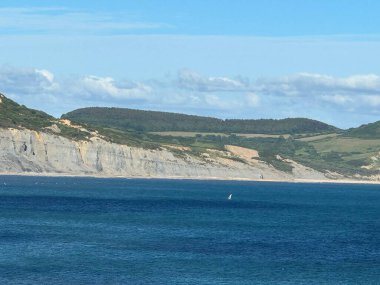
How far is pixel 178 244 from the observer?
101125 millimetres

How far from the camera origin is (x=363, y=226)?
5384 inches

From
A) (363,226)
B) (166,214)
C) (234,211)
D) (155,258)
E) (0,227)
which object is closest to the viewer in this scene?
(155,258)

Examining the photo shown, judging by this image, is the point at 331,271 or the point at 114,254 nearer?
the point at 331,271

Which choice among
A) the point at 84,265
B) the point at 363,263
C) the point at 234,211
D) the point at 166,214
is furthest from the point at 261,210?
the point at 84,265

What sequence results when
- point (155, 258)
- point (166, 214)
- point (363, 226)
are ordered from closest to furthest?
point (155, 258) < point (363, 226) < point (166, 214)

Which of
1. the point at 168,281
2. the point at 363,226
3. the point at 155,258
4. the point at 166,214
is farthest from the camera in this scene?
the point at 166,214

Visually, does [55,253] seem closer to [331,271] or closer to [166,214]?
[331,271]

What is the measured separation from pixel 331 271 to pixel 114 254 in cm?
2127

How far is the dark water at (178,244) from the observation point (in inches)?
3140

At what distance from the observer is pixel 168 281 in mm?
76562

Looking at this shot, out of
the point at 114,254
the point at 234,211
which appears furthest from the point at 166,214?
the point at 114,254

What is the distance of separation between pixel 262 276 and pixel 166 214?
66.1 m

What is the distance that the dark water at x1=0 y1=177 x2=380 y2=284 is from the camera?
79750 mm

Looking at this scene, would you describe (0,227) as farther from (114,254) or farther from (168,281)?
(168,281)
